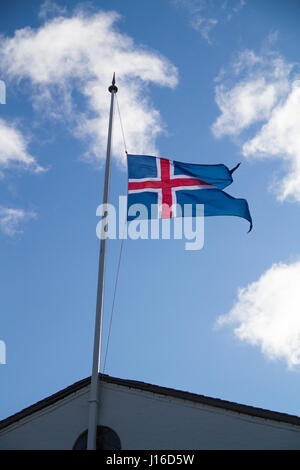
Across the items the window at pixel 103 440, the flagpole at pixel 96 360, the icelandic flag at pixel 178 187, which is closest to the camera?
the flagpole at pixel 96 360

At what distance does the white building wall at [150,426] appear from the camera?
10.6m

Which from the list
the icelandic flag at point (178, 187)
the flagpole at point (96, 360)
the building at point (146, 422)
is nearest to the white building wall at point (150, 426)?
the building at point (146, 422)

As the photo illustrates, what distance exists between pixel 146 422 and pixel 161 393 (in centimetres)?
74

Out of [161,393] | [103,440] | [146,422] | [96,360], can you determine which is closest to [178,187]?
[96,360]

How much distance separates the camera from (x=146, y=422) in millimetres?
11203

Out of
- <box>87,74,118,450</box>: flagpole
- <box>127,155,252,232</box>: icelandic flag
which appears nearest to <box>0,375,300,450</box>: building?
<box>87,74,118,450</box>: flagpole

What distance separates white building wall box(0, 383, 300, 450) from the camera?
Result: 10.6 m

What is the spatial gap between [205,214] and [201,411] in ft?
16.8

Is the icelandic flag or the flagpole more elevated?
the icelandic flag

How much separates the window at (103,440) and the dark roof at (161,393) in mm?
1102

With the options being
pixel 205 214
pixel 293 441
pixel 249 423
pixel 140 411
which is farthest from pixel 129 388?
pixel 205 214

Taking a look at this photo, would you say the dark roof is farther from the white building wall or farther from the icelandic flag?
the icelandic flag

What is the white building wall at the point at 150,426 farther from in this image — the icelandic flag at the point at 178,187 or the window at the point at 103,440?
the icelandic flag at the point at 178,187
